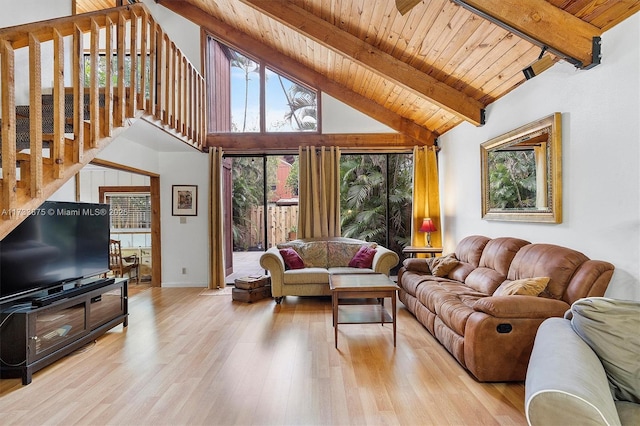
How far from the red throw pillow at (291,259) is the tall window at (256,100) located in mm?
2220

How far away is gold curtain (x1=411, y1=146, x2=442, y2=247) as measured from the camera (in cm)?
570

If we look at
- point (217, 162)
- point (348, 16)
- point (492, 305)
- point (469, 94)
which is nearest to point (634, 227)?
point (492, 305)

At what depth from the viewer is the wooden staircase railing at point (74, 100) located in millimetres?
2193

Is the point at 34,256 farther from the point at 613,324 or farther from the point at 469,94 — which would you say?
the point at 469,94

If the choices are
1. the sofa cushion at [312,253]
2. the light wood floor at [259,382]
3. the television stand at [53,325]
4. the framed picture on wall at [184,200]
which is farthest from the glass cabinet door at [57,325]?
the framed picture on wall at [184,200]

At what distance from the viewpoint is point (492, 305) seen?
246 cm

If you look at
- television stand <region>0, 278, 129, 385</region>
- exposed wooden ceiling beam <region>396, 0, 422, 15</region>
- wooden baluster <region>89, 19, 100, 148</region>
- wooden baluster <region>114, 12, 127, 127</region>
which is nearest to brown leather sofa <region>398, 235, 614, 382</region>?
exposed wooden ceiling beam <region>396, 0, 422, 15</region>

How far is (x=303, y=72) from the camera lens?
5777mm

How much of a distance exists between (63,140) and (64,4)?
7.18ft

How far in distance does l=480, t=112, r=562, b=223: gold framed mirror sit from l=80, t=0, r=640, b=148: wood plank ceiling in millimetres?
559

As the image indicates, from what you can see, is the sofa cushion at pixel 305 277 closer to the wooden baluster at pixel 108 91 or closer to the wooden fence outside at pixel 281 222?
the wooden fence outside at pixel 281 222

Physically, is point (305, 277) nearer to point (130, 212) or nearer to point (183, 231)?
point (183, 231)

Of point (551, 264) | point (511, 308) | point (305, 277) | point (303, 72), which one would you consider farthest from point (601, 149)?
point (303, 72)

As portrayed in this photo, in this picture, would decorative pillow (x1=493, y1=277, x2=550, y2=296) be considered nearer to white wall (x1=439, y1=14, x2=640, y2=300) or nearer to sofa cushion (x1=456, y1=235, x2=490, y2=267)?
white wall (x1=439, y1=14, x2=640, y2=300)
